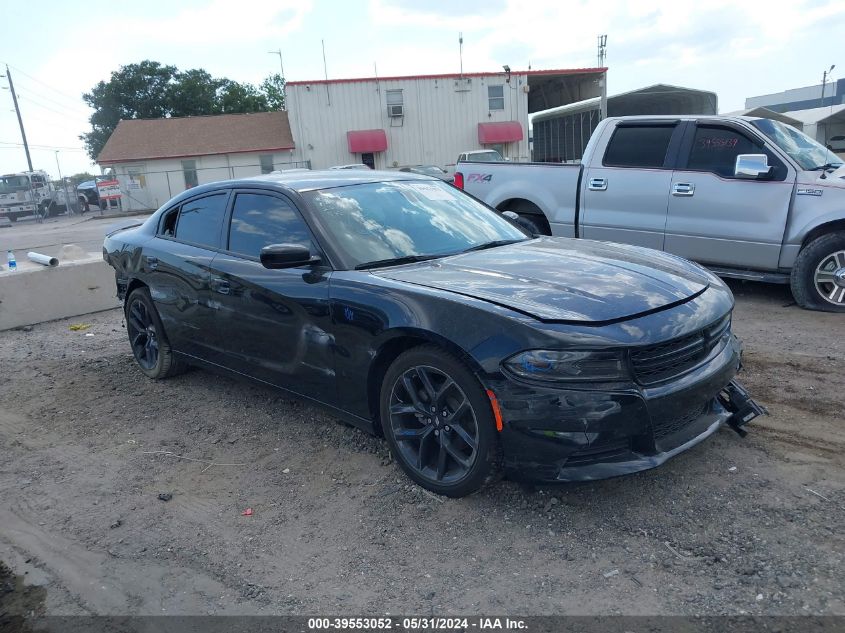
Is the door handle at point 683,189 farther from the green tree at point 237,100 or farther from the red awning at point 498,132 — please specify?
the green tree at point 237,100

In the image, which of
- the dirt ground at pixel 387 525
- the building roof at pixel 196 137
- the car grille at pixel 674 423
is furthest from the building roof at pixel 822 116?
the car grille at pixel 674 423

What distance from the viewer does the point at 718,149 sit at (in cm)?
696

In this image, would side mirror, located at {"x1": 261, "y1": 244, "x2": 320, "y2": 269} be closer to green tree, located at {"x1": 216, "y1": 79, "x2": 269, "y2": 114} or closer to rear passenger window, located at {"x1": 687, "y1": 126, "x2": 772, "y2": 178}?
rear passenger window, located at {"x1": 687, "y1": 126, "x2": 772, "y2": 178}

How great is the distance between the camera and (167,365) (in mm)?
5465

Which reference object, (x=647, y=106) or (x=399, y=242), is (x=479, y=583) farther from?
(x=647, y=106)

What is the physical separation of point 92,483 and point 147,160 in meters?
37.1

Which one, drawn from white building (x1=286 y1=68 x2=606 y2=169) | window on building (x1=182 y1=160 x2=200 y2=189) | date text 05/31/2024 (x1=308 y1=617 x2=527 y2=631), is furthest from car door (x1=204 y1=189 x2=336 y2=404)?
window on building (x1=182 y1=160 x2=200 y2=189)

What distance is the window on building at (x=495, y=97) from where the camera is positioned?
119 ft

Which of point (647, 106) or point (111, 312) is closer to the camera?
point (111, 312)

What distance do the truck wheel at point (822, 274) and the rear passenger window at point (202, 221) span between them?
5339 mm

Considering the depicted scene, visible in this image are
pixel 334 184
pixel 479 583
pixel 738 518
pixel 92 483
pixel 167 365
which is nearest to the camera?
pixel 479 583

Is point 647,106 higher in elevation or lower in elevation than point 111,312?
higher

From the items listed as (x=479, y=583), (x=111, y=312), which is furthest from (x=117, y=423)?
(x=111, y=312)

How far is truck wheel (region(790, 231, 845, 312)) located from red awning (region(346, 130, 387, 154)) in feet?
101
